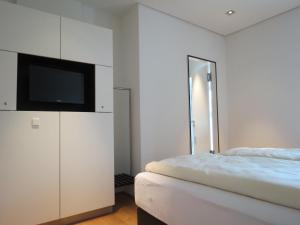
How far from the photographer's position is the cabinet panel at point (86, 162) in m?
2.06

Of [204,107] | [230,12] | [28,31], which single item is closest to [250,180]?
[28,31]

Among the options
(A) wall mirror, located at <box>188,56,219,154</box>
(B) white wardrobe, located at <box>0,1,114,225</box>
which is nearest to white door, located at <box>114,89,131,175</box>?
(B) white wardrobe, located at <box>0,1,114,225</box>

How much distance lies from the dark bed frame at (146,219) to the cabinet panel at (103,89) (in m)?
1.10

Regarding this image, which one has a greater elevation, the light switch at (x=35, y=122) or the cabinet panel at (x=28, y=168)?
the light switch at (x=35, y=122)

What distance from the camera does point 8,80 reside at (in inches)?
71.9

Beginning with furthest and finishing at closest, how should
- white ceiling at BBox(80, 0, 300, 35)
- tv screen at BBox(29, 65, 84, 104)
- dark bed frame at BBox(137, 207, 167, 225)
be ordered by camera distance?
white ceiling at BBox(80, 0, 300, 35)
tv screen at BBox(29, 65, 84, 104)
dark bed frame at BBox(137, 207, 167, 225)

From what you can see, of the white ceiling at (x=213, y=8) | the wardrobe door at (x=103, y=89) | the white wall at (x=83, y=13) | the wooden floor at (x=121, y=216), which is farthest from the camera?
the white ceiling at (x=213, y=8)

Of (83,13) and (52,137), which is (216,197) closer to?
(52,137)

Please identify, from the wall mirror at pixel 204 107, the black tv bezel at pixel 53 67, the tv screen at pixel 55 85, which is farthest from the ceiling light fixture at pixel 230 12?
the tv screen at pixel 55 85

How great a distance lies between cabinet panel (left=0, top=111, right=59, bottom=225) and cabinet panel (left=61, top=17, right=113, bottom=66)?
2.14 ft

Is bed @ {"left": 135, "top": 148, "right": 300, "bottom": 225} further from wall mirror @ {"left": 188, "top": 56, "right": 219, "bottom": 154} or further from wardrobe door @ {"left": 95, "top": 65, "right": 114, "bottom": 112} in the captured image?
wall mirror @ {"left": 188, "top": 56, "right": 219, "bottom": 154}

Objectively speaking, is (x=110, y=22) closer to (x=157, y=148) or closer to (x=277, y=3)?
(x=157, y=148)

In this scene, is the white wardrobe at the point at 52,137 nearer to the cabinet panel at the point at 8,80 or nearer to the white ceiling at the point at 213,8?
the cabinet panel at the point at 8,80

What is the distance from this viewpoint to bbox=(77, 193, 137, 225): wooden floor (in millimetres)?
2117
